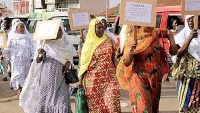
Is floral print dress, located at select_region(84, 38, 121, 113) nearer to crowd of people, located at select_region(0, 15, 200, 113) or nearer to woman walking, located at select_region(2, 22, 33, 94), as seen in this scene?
crowd of people, located at select_region(0, 15, 200, 113)

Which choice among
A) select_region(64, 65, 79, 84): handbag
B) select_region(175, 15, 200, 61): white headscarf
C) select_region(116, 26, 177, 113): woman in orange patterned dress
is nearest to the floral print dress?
select_region(64, 65, 79, 84): handbag

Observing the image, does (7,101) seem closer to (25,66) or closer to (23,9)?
(25,66)

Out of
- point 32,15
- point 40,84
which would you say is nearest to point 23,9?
point 32,15

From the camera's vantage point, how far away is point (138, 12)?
4699 millimetres

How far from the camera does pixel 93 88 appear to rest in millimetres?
5672

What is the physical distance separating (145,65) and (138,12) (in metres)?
0.62

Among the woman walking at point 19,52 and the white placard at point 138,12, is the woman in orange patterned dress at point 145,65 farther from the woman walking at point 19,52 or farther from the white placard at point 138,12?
the woman walking at point 19,52

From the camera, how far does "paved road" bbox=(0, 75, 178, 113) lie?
786 centimetres

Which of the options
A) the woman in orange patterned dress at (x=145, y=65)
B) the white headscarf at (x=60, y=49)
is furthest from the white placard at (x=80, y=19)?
the woman in orange patterned dress at (x=145, y=65)

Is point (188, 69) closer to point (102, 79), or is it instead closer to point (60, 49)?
point (102, 79)

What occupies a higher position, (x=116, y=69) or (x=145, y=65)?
(x=145, y=65)

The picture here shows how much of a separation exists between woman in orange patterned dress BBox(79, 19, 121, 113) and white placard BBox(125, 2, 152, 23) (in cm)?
99

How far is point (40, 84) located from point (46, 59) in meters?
0.35

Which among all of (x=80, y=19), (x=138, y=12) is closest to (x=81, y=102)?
(x=80, y=19)
